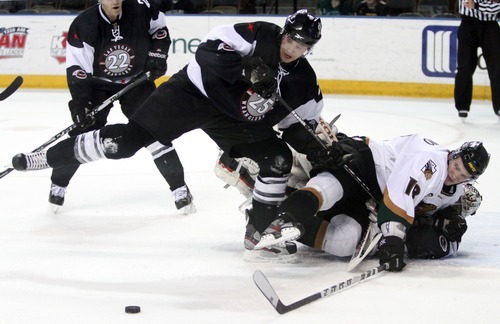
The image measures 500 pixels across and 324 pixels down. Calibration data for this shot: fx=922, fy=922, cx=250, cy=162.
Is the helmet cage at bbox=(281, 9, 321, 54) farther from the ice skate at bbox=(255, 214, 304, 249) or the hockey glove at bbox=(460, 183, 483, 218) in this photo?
the hockey glove at bbox=(460, 183, 483, 218)

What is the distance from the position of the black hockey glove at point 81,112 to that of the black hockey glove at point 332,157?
1.18 meters

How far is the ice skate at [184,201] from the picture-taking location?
163 inches

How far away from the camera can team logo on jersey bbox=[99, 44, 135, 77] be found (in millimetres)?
4152

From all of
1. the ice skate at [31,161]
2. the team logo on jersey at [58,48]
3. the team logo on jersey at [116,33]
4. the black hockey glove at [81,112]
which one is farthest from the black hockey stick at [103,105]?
the team logo on jersey at [58,48]

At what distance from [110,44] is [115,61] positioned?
0.08 metres

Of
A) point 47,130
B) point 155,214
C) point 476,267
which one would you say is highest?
point 476,267

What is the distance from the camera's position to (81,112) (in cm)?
397

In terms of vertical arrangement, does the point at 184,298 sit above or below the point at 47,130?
above

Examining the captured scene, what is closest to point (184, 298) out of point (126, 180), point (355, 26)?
point (126, 180)

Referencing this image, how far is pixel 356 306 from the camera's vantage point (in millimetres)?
2746

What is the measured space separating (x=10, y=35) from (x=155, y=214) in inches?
202

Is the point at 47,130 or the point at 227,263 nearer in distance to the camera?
the point at 227,263

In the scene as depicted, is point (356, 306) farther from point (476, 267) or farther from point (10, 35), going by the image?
point (10, 35)

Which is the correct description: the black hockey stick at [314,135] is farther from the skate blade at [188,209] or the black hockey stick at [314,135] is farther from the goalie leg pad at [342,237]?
the skate blade at [188,209]
